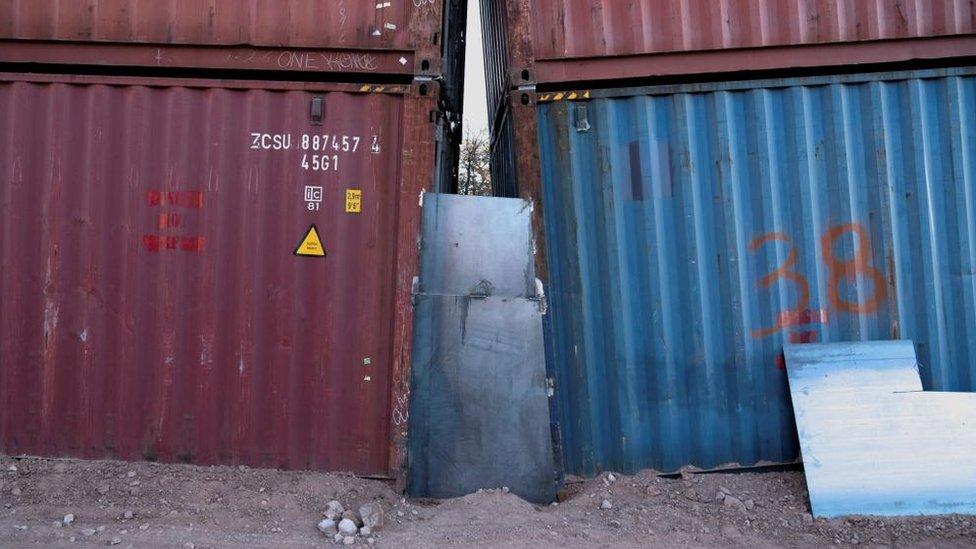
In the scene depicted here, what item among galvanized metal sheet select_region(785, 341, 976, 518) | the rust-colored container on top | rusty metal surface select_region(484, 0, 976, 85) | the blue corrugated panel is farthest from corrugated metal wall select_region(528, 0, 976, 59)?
galvanized metal sheet select_region(785, 341, 976, 518)

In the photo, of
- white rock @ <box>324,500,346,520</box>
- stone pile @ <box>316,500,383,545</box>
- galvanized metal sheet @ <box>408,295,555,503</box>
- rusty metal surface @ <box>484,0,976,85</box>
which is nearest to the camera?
stone pile @ <box>316,500,383,545</box>

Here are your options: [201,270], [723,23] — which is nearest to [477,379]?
[201,270]

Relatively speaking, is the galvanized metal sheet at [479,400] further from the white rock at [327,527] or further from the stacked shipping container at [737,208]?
the white rock at [327,527]

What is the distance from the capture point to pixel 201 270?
473 cm

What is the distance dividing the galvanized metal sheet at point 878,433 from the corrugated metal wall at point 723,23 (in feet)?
6.83

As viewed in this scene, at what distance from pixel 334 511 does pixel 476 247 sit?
5.88ft

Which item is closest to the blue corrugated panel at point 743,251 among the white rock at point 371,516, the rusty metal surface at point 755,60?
the rusty metal surface at point 755,60

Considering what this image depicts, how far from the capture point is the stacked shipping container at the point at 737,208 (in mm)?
4805

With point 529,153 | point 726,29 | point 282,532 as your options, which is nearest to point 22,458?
point 282,532

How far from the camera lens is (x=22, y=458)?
4688mm

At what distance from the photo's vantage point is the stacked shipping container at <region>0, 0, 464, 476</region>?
184 inches

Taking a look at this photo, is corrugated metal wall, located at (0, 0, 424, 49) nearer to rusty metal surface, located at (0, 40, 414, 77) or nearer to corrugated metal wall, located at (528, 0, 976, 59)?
rusty metal surface, located at (0, 40, 414, 77)

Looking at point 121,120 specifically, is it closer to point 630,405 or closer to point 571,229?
point 571,229

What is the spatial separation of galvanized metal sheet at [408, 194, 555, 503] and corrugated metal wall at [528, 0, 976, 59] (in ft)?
4.91
